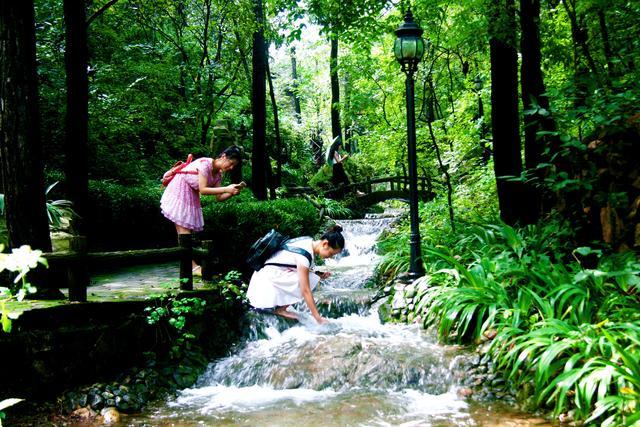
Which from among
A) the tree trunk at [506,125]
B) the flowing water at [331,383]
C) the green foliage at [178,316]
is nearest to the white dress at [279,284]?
the flowing water at [331,383]

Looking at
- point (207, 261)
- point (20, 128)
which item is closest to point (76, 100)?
point (20, 128)

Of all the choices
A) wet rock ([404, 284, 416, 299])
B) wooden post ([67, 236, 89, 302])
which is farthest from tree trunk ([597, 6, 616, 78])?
wooden post ([67, 236, 89, 302])

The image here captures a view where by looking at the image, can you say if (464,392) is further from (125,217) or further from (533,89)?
(125,217)

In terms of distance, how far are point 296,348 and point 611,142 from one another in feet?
14.7

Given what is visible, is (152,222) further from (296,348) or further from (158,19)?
(158,19)

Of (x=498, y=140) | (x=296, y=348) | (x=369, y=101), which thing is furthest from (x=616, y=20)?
(x=369, y=101)

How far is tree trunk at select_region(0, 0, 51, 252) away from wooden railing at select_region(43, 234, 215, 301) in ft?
1.64

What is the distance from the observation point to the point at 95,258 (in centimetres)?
515

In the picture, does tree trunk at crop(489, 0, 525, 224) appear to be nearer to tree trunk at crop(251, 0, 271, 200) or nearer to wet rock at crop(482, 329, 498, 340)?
wet rock at crop(482, 329, 498, 340)

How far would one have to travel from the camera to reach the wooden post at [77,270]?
193 inches

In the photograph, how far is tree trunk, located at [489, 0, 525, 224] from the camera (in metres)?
7.47

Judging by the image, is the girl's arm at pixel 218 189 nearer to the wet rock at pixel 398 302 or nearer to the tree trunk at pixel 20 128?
the tree trunk at pixel 20 128

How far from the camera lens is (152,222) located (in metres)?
10.5

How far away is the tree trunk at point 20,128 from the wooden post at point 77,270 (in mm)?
531
